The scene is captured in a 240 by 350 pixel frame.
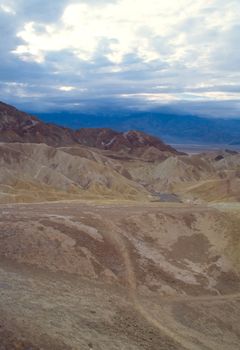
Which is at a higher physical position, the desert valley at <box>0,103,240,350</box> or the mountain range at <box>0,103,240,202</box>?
the desert valley at <box>0,103,240,350</box>

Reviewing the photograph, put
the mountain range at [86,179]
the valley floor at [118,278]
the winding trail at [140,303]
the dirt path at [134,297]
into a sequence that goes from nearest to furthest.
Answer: the valley floor at [118,278] < the dirt path at [134,297] < the winding trail at [140,303] < the mountain range at [86,179]

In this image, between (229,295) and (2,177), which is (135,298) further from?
(2,177)

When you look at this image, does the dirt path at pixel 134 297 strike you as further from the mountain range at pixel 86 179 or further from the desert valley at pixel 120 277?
the mountain range at pixel 86 179

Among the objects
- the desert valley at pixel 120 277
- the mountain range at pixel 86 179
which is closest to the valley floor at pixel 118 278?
the desert valley at pixel 120 277

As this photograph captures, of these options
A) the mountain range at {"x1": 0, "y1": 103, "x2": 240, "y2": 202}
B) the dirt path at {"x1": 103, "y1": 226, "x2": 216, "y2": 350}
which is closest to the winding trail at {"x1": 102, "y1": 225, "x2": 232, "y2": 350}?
the dirt path at {"x1": 103, "y1": 226, "x2": 216, "y2": 350}

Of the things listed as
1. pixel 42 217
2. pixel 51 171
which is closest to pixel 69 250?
pixel 42 217

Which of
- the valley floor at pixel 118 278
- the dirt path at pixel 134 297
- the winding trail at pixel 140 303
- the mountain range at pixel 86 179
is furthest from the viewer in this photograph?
the mountain range at pixel 86 179

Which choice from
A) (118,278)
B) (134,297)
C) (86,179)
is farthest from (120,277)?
(86,179)

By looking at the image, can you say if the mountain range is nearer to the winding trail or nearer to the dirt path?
the dirt path

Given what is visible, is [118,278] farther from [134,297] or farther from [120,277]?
[134,297]
